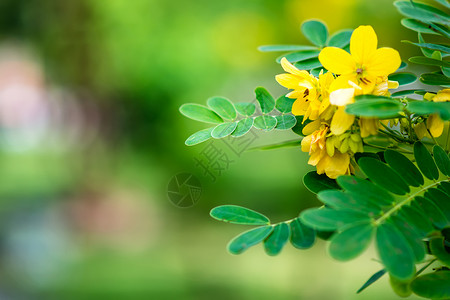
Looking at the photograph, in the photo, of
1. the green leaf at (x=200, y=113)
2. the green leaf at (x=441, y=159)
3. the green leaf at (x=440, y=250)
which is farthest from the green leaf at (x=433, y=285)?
the green leaf at (x=200, y=113)

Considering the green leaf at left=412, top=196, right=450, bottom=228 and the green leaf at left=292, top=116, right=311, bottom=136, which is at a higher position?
the green leaf at left=292, top=116, right=311, bottom=136

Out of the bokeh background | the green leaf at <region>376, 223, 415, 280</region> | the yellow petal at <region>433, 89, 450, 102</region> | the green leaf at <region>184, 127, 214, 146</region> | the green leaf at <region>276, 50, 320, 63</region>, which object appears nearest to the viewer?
the green leaf at <region>376, 223, 415, 280</region>

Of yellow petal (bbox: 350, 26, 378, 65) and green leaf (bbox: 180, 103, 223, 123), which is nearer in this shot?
yellow petal (bbox: 350, 26, 378, 65)

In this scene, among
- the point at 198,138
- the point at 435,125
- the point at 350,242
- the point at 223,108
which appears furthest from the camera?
the point at 223,108

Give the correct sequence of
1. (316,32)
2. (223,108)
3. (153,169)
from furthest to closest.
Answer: (153,169) < (316,32) < (223,108)

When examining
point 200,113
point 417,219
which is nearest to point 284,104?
point 200,113

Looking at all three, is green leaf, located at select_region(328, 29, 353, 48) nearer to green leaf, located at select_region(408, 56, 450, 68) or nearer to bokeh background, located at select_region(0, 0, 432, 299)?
green leaf, located at select_region(408, 56, 450, 68)

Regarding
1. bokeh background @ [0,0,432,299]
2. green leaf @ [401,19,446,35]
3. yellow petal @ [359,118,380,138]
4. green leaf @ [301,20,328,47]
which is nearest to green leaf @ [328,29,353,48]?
green leaf @ [301,20,328,47]

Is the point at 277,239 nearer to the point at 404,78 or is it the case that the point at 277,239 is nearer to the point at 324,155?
the point at 324,155
